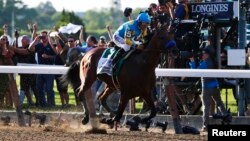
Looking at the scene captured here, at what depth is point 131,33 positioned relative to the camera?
540 inches

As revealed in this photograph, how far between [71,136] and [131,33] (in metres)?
2.13

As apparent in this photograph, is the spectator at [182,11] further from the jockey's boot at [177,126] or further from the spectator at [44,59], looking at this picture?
the spectator at [44,59]

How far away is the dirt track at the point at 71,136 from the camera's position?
12266mm

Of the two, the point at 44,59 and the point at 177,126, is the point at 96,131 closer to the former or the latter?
the point at 177,126

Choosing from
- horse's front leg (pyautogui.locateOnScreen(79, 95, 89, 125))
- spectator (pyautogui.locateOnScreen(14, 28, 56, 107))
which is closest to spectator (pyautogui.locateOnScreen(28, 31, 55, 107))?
spectator (pyautogui.locateOnScreen(14, 28, 56, 107))

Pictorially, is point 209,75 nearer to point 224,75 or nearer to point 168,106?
point 224,75

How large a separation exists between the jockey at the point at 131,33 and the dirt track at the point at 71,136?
1.40 m

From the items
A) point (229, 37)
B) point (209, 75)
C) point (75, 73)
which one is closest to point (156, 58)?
point (209, 75)

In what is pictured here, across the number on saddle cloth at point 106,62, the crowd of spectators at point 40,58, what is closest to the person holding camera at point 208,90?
the number on saddle cloth at point 106,62

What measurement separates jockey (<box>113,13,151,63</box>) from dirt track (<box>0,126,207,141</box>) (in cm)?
140

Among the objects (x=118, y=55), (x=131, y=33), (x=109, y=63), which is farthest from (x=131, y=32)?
(x=109, y=63)

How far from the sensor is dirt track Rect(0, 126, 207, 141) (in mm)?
12266

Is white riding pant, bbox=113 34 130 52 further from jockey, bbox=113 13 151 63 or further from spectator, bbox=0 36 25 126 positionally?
spectator, bbox=0 36 25 126

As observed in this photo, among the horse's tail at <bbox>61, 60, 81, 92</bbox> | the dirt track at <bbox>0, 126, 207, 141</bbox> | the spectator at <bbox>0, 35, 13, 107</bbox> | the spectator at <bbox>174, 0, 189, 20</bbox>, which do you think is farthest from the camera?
the spectator at <bbox>174, 0, 189, 20</bbox>
